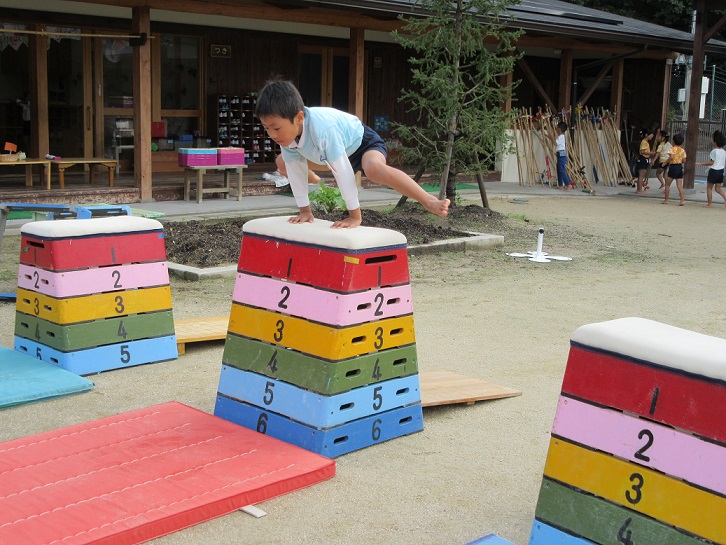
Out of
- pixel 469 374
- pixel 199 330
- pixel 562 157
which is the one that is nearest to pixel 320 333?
pixel 469 374

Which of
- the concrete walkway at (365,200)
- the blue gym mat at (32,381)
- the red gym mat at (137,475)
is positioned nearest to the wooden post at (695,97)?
the concrete walkway at (365,200)

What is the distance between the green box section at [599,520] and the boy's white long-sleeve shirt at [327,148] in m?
2.37

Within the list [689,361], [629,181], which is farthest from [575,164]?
[689,361]

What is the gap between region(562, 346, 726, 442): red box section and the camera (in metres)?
2.80

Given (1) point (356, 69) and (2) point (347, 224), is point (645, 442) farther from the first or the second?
(1) point (356, 69)

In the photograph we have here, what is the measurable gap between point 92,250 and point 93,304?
0.37 m

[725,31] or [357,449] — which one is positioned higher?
[725,31]

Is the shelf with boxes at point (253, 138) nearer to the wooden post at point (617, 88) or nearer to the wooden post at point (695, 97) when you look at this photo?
the wooden post at point (617, 88)

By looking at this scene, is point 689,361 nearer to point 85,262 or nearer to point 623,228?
point 85,262

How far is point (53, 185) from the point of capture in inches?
587

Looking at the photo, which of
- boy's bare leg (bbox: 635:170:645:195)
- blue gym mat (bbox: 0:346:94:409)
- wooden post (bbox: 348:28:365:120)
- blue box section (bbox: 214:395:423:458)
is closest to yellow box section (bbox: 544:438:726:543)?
blue box section (bbox: 214:395:423:458)

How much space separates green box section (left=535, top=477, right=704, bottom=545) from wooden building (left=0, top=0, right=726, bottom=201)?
12.1 meters

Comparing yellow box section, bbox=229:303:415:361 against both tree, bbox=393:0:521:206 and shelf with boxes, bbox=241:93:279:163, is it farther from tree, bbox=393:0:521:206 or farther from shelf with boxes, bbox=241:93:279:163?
shelf with boxes, bbox=241:93:279:163

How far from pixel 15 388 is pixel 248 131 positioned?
1399 cm
